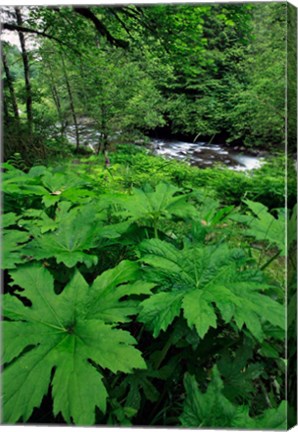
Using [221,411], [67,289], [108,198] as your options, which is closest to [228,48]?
[108,198]

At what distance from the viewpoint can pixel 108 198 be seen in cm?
125

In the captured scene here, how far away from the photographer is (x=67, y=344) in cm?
88

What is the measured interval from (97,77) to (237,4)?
468mm

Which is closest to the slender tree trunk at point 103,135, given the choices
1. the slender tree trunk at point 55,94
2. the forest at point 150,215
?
the forest at point 150,215

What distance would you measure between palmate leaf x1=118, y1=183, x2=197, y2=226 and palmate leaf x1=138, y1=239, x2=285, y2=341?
12 cm

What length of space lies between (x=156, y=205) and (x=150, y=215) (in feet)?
0.13

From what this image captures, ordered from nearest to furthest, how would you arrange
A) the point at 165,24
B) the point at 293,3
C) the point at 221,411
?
the point at 221,411
the point at 293,3
the point at 165,24

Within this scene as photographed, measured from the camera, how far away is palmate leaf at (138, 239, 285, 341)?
875 mm

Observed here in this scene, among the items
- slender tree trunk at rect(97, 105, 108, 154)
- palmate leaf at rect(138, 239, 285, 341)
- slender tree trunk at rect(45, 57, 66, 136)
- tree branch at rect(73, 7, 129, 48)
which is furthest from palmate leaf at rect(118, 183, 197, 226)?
tree branch at rect(73, 7, 129, 48)

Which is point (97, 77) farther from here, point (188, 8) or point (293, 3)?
point (293, 3)

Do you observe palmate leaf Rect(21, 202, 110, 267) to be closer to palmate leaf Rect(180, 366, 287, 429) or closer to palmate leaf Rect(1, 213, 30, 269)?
palmate leaf Rect(1, 213, 30, 269)

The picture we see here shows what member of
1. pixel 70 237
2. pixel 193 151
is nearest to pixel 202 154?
pixel 193 151

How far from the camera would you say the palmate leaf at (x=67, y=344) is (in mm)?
830

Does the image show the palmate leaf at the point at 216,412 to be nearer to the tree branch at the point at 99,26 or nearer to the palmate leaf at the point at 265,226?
the palmate leaf at the point at 265,226
